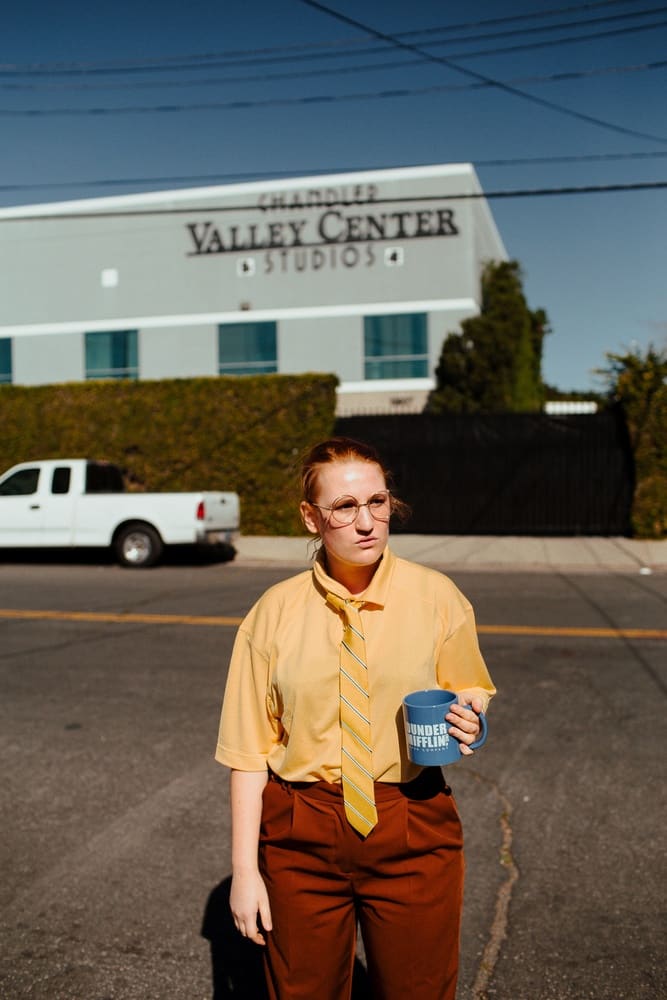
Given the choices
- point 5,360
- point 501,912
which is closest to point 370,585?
point 501,912

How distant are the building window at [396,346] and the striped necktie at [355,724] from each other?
27.8 m

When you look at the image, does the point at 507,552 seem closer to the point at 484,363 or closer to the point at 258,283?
the point at 484,363

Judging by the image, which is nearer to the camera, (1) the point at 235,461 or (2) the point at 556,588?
(2) the point at 556,588

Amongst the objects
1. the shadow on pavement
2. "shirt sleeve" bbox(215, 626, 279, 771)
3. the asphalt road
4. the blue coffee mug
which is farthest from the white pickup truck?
the blue coffee mug

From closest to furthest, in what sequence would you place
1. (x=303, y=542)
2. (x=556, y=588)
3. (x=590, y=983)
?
(x=590, y=983) < (x=556, y=588) < (x=303, y=542)

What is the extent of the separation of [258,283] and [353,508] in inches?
1182

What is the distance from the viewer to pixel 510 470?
18641mm

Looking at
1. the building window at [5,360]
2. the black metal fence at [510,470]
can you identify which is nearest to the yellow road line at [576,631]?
the black metal fence at [510,470]

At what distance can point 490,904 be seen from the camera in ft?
11.4

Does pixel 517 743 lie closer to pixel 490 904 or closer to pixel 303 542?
pixel 490 904

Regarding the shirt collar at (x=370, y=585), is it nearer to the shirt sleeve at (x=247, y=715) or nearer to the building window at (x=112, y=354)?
the shirt sleeve at (x=247, y=715)

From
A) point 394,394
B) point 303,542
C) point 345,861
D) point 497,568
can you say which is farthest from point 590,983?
point 394,394

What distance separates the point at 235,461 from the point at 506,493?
565 centimetres

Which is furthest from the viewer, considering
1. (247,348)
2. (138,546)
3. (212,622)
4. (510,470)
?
(247,348)
